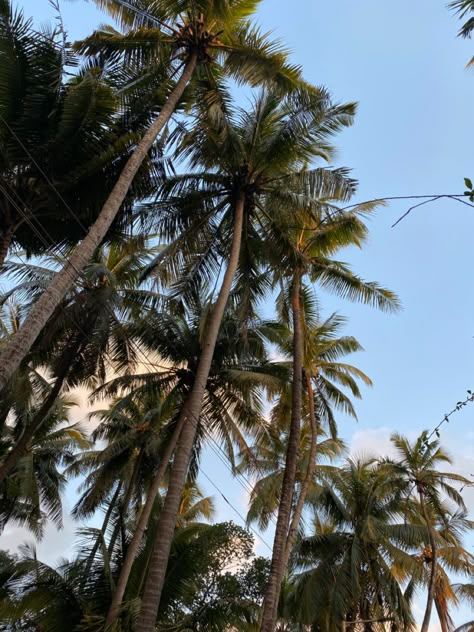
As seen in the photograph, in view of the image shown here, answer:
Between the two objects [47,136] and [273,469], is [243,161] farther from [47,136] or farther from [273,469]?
[273,469]

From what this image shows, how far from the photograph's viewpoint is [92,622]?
Result: 12.5m

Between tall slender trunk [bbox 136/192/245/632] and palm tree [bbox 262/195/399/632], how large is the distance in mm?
1440

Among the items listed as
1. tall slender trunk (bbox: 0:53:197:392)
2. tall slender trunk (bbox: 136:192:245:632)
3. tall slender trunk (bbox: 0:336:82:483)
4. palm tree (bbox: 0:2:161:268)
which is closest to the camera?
tall slender trunk (bbox: 0:53:197:392)

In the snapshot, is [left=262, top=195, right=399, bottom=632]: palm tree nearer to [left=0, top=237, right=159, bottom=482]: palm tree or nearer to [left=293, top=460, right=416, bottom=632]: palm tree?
[left=0, top=237, right=159, bottom=482]: palm tree

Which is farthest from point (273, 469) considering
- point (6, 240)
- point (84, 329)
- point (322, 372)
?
point (6, 240)

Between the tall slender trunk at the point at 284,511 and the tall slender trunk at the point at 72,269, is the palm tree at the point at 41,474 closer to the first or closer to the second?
the tall slender trunk at the point at 284,511

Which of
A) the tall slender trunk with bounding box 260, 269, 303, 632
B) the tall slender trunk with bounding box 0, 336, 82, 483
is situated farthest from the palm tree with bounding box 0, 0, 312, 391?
the tall slender trunk with bounding box 0, 336, 82, 483

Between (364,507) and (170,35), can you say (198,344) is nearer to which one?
(170,35)

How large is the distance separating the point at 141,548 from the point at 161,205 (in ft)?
31.3

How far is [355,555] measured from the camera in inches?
736

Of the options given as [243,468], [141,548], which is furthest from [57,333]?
[243,468]

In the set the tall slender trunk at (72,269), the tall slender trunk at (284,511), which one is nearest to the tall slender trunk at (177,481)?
the tall slender trunk at (284,511)

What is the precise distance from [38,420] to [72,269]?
753cm

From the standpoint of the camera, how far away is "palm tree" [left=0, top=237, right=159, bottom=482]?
1450 centimetres
